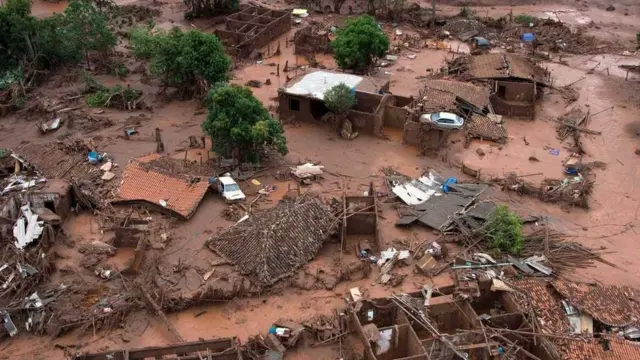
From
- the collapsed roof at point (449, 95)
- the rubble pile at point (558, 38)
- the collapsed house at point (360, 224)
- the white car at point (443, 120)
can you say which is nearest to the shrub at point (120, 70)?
the collapsed roof at point (449, 95)

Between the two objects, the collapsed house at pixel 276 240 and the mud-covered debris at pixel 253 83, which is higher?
the collapsed house at pixel 276 240

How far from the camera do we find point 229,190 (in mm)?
26641

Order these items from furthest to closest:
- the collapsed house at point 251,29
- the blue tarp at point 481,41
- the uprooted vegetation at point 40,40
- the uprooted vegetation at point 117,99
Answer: the blue tarp at point 481,41 < the collapsed house at point 251,29 < the uprooted vegetation at point 40,40 < the uprooted vegetation at point 117,99

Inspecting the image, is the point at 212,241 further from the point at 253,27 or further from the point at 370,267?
the point at 253,27

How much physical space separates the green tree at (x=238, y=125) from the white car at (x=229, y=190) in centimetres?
196

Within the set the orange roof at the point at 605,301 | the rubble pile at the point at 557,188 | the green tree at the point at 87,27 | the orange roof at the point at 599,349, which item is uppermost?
the green tree at the point at 87,27

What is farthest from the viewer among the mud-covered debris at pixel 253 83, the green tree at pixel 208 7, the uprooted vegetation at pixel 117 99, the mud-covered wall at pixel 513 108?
the green tree at pixel 208 7

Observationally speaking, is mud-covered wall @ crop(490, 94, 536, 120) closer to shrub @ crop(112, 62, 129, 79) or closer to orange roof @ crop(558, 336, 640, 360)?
orange roof @ crop(558, 336, 640, 360)

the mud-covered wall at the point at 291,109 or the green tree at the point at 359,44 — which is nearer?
the mud-covered wall at the point at 291,109

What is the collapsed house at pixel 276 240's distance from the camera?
21.9m

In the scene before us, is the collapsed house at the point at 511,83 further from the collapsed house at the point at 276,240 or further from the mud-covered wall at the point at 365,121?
the collapsed house at the point at 276,240

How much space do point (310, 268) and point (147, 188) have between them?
8526mm

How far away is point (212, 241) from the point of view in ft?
76.6

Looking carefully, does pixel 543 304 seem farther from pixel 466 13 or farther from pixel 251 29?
pixel 466 13
